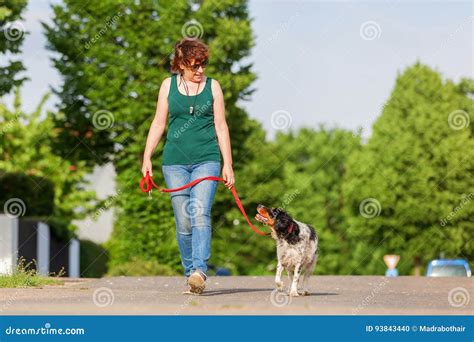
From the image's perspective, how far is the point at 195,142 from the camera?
11070 millimetres

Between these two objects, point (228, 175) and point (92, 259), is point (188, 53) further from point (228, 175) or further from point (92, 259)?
point (92, 259)

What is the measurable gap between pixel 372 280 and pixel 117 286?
13.9 feet

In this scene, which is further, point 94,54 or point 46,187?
point 46,187

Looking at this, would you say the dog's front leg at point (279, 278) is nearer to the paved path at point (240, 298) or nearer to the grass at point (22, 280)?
the paved path at point (240, 298)

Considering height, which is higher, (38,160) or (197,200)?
(38,160)

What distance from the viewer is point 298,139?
74188 mm

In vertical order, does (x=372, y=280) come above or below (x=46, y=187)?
below

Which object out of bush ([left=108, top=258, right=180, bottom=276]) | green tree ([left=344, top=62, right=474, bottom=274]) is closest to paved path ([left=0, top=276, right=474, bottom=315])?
bush ([left=108, top=258, right=180, bottom=276])

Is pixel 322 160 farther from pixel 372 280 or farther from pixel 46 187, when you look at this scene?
pixel 372 280

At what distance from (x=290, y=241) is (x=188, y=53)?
2435mm

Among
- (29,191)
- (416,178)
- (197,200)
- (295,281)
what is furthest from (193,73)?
(416,178)

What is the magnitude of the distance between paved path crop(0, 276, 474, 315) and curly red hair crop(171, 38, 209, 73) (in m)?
2.46
